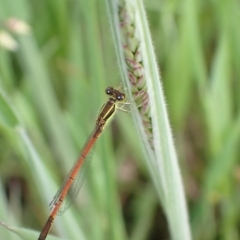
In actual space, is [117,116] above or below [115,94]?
below

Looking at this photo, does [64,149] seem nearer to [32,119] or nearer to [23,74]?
[32,119]

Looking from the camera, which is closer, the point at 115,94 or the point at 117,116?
the point at 115,94

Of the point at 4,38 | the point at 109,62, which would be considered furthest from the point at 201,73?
the point at 4,38

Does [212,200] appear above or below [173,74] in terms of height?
below

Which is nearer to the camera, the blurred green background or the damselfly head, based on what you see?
the damselfly head
